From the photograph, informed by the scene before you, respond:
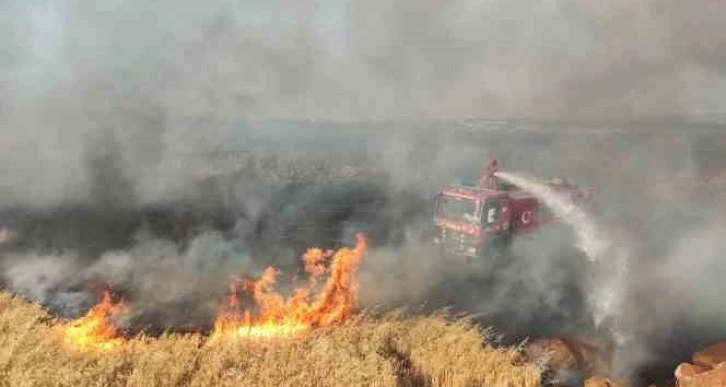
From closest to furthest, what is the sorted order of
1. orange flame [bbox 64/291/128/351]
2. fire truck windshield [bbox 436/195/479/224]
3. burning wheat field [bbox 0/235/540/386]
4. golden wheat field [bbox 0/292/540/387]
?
golden wheat field [bbox 0/292/540/387], burning wheat field [bbox 0/235/540/386], orange flame [bbox 64/291/128/351], fire truck windshield [bbox 436/195/479/224]

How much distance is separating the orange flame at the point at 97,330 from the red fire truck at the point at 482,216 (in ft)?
32.3

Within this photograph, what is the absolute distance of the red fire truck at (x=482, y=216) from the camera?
56.4ft

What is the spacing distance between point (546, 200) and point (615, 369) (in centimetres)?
938

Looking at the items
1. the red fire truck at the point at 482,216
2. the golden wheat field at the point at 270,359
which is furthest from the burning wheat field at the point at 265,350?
the red fire truck at the point at 482,216

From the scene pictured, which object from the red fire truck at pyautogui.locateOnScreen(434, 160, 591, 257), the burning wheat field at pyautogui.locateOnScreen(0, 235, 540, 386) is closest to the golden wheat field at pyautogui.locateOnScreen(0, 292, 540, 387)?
the burning wheat field at pyautogui.locateOnScreen(0, 235, 540, 386)

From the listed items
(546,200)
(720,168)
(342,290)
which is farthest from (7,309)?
(720,168)

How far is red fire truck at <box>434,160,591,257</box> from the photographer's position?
1720 centimetres

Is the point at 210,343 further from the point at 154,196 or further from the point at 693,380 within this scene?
the point at 154,196

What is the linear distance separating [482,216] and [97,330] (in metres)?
10.9

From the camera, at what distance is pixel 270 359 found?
907cm

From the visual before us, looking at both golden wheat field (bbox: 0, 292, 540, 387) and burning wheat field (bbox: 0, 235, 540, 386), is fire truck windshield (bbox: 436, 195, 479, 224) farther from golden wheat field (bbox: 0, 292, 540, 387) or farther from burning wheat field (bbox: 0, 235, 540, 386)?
golden wheat field (bbox: 0, 292, 540, 387)

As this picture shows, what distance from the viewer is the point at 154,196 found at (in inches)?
1061

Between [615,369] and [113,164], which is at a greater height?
[113,164]

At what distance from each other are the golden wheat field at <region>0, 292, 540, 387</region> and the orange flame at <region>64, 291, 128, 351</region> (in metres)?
0.26
